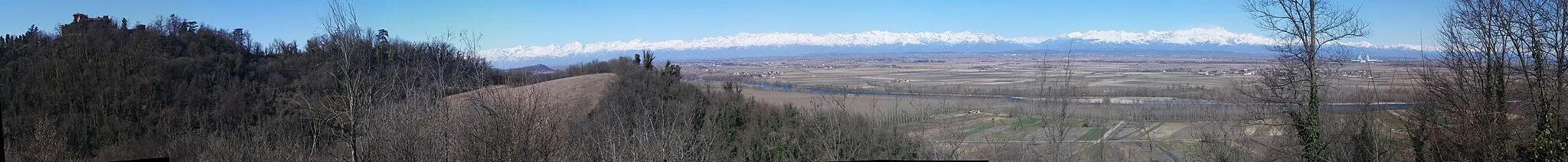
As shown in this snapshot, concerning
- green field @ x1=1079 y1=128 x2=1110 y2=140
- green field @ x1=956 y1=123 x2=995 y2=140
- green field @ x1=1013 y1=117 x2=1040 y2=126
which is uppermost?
green field @ x1=1013 y1=117 x2=1040 y2=126

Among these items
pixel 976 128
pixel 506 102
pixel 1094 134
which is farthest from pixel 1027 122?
pixel 506 102

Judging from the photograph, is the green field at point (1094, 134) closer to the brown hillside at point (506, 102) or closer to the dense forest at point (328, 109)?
the dense forest at point (328, 109)

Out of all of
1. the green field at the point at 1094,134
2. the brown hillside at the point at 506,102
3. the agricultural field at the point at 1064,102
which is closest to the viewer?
the brown hillside at the point at 506,102

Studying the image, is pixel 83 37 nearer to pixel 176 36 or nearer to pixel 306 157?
pixel 176 36

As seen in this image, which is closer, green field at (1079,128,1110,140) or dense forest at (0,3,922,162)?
dense forest at (0,3,922,162)

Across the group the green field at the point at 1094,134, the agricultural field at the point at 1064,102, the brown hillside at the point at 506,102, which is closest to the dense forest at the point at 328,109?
the brown hillside at the point at 506,102

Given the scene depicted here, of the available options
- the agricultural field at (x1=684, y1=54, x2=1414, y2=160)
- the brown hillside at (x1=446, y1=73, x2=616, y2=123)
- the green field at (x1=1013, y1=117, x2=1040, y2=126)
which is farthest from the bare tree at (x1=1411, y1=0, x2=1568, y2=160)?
the brown hillside at (x1=446, y1=73, x2=616, y2=123)

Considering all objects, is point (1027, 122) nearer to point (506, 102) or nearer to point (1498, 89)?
point (1498, 89)

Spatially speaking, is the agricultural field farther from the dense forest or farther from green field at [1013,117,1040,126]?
the dense forest

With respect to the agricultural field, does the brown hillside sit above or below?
above
